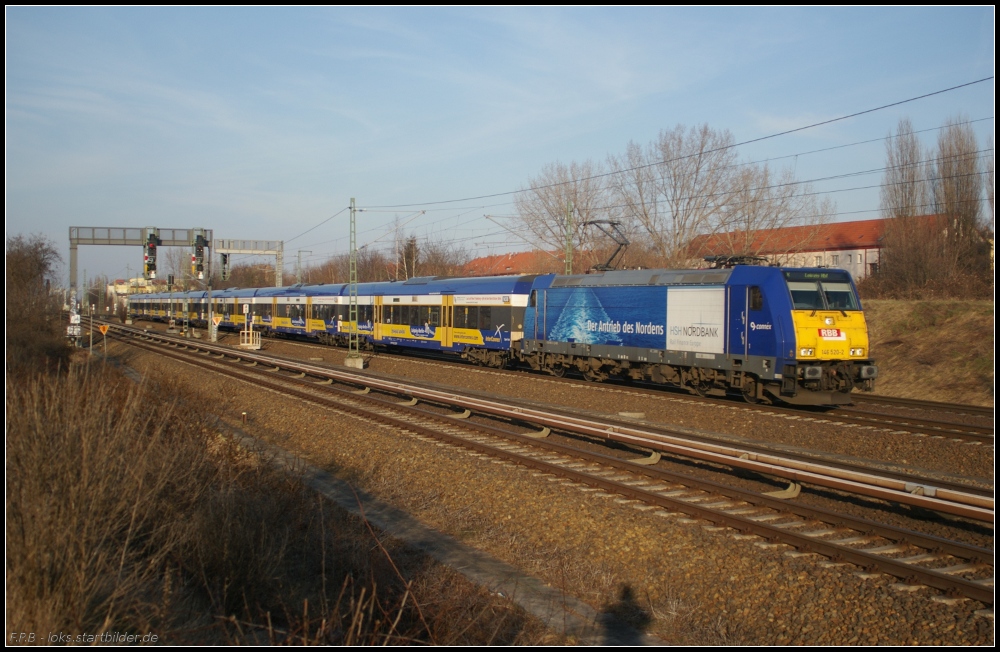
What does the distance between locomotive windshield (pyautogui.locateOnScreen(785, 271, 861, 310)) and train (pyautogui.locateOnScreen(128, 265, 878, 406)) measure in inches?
1.2

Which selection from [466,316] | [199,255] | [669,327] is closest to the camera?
[669,327]

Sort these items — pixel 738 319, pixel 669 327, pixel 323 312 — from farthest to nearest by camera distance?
pixel 323 312, pixel 669 327, pixel 738 319

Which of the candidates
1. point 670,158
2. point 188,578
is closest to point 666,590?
point 188,578

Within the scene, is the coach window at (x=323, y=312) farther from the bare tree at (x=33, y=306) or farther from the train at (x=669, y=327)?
the bare tree at (x=33, y=306)

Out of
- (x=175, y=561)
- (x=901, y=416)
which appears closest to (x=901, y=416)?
(x=901, y=416)

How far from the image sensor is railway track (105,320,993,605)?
21.8 feet

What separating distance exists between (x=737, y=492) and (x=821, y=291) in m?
Result: 9.04

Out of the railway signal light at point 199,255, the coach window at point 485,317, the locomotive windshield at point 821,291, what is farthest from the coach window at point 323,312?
the locomotive windshield at point 821,291

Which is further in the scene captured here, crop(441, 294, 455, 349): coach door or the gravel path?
crop(441, 294, 455, 349): coach door

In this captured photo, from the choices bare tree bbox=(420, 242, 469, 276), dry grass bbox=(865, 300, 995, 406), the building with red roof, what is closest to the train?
dry grass bbox=(865, 300, 995, 406)

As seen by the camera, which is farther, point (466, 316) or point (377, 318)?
point (377, 318)

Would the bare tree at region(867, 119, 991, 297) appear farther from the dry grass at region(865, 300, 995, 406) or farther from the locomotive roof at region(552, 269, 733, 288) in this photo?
the locomotive roof at region(552, 269, 733, 288)

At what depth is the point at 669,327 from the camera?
1870 cm

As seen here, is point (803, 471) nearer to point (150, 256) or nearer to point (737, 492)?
point (737, 492)
